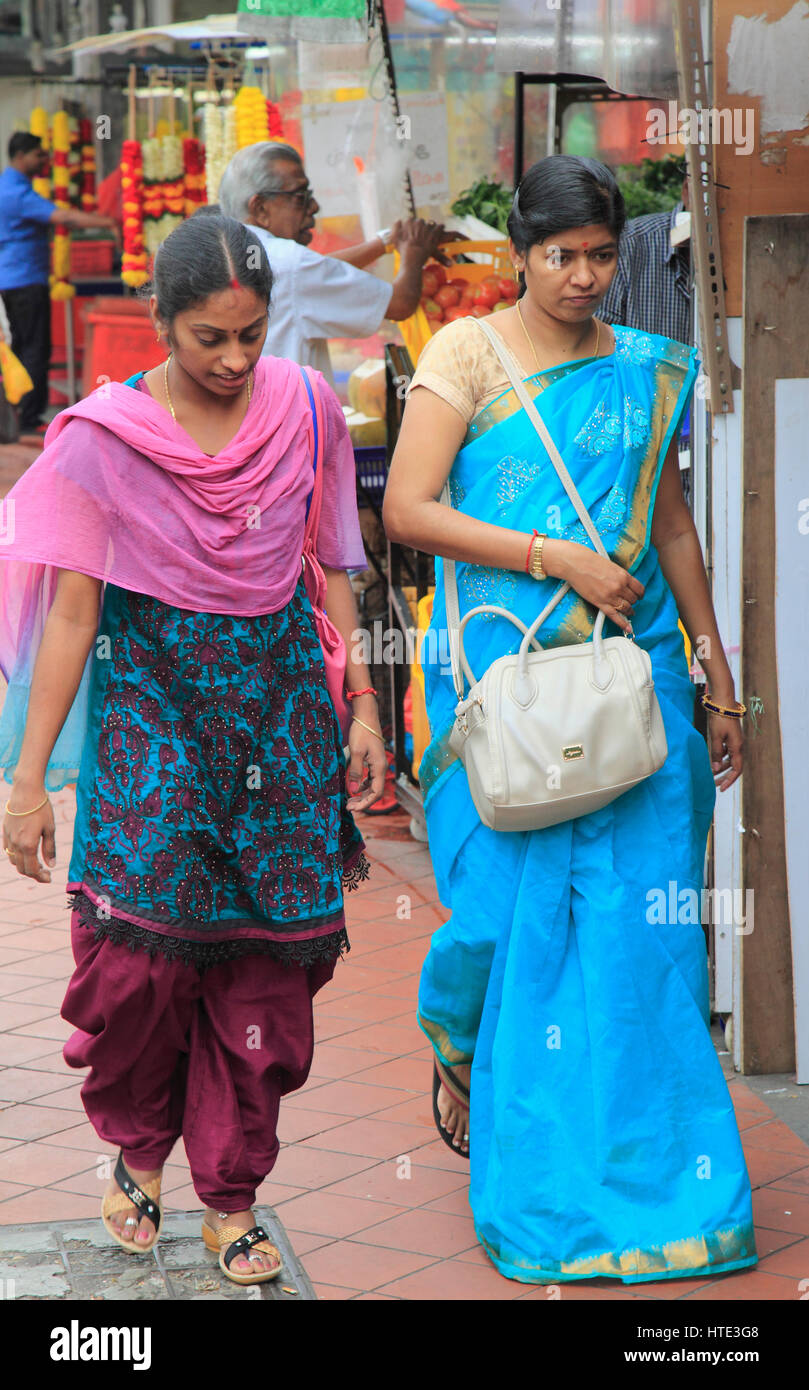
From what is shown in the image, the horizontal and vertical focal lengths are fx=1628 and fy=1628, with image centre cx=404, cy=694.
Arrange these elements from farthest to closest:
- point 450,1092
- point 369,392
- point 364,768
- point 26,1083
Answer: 1. point 369,392
2. point 26,1083
3. point 450,1092
4. point 364,768

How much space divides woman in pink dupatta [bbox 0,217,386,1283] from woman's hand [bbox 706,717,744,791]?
82 centimetres

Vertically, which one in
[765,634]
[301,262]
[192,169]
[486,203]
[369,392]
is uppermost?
[192,169]

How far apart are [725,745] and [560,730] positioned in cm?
61

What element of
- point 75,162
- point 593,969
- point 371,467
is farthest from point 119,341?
point 593,969

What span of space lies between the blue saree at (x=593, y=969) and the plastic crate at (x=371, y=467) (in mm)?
3086

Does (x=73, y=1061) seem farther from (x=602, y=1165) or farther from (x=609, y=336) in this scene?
(x=609, y=336)

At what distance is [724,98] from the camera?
356 centimetres

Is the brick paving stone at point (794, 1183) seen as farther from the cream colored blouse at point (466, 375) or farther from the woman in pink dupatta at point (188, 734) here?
the cream colored blouse at point (466, 375)

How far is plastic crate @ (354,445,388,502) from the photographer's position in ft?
19.9

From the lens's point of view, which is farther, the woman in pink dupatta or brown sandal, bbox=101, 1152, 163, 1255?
brown sandal, bbox=101, 1152, 163, 1255

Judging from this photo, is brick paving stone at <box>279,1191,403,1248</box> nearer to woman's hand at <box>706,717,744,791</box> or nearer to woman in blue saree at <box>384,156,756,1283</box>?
woman in blue saree at <box>384,156,756,1283</box>

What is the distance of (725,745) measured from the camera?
3.27 metres

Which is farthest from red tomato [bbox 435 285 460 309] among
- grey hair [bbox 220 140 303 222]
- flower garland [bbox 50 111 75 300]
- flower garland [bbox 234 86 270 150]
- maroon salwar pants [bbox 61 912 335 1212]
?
flower garland [bbox 50 111 75 300]

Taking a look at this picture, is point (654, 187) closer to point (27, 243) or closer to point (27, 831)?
point (27, 831)
